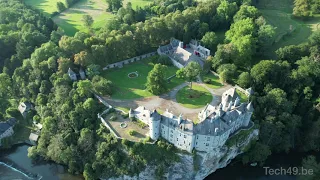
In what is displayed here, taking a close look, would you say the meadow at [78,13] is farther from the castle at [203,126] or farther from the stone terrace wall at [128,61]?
the castle at [203,126]

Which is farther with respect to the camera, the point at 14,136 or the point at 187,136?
the point at 14,136

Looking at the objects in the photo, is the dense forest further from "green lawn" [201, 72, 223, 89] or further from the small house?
"green lawn" [201, 72, 223, 89]

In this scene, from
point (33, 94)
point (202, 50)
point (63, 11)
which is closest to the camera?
point (33, 94)

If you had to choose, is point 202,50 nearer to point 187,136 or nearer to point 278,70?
point 278,70

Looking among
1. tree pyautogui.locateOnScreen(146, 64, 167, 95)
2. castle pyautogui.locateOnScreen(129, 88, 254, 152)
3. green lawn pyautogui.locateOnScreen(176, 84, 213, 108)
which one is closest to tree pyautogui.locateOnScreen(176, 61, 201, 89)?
green lawn pyautogui.locateOnScreen(176, 84, 213, 108)

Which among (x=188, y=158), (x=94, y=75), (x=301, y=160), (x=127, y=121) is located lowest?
(x=301, y=160)

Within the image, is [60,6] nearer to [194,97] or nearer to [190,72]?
[190,72]

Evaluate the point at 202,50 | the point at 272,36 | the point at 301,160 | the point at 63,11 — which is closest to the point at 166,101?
the point at 202,50
